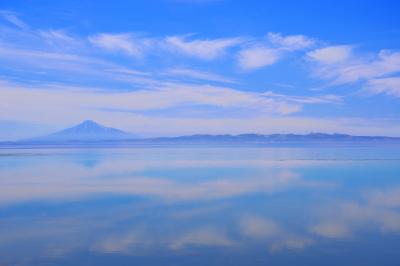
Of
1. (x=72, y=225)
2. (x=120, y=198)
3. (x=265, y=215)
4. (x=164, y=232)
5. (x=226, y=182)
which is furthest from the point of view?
(x=226, y=182)

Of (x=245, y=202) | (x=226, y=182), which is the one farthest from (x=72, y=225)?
(x=226, y=182)

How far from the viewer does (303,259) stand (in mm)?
6566

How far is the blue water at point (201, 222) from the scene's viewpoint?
22.2ft

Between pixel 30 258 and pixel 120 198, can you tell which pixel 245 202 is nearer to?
pixel 120 198

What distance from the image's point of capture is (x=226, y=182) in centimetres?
1537

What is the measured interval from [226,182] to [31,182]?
640cm

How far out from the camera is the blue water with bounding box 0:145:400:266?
675cm

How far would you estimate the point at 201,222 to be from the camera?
29.3 feet

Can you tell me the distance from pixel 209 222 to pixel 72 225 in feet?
8.40

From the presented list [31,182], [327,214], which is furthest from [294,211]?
[31,182]

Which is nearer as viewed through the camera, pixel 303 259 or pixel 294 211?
pixel 303 259

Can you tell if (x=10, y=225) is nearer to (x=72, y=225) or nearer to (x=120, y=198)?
(x=72, y=225)

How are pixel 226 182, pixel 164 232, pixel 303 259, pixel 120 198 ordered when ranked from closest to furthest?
pixel 303 259
pixel 164 232
pixel 120 198
pixel 226 182

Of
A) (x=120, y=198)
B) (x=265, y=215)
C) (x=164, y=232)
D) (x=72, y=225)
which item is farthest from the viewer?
(x=120, y=198)
